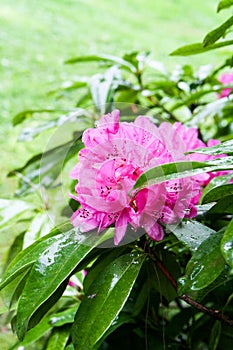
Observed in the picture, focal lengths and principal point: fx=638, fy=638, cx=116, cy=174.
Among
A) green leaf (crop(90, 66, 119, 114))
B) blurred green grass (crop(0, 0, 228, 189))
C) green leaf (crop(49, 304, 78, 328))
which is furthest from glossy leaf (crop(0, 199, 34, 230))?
blurred green grass (crop(0, 0, 228, 189))

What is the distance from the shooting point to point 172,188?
0.68m

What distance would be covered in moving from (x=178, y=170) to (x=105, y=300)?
0.18 metres

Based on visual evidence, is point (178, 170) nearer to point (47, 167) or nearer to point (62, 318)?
point (62, 318)

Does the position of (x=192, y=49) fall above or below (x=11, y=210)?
above

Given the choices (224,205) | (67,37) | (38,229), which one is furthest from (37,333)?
(67,37)

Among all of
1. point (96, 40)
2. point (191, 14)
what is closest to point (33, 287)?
point (96, 40)

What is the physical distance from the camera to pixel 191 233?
2.29 ft

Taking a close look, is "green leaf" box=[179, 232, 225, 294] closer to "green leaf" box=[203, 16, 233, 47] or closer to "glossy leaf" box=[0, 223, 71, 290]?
"glossy leaf" box=[0, 223, 71, 290]

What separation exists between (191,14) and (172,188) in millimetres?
5805

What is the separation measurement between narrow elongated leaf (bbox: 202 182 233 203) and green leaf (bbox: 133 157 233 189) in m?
0.06

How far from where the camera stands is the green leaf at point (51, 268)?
0.64m

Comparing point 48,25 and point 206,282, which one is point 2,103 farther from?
point 206,282

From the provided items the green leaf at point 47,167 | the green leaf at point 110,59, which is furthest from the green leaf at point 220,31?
the green leaf at point 110,59

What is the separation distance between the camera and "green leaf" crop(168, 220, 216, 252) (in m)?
0.68
